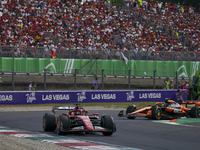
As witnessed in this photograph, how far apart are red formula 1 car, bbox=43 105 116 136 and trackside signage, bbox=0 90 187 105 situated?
10614mm

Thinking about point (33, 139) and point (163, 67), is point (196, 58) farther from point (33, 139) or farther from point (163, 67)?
point (33, 139)

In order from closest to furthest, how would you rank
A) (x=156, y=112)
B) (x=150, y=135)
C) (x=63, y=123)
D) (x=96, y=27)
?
(x=63, y=123)
(x=150, y=135)
(x=156, y=112)
(x=96, y=27)

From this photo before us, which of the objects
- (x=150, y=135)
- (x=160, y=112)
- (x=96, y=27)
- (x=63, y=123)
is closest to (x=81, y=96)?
(x=160, y=112)

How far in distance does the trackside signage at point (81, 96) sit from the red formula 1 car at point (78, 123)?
1061cm

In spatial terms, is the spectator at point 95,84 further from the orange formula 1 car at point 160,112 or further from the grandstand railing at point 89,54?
the orange formula 1 car at point 160,112

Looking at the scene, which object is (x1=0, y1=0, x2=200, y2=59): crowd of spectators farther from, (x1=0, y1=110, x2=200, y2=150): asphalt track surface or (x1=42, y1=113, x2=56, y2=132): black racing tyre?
(x1=42, y1=113, x2=56, y2=132): black racing tyre

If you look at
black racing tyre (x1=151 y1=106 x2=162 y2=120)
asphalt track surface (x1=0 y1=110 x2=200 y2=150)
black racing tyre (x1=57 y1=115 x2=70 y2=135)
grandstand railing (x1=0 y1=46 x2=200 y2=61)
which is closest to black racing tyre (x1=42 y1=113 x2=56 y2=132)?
asphalt track surface (x1=0 y1=110 x2=200 y2=150)

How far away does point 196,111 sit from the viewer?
17.0 m

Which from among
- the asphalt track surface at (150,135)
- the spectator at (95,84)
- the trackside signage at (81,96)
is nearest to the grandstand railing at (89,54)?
the spectator at (95,84)

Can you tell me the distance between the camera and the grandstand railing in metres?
26.0

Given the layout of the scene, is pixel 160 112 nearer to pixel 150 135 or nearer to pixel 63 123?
pixel 150 135

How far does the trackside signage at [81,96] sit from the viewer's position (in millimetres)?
21734

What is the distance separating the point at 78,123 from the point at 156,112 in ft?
18.5

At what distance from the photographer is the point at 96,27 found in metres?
34.3
